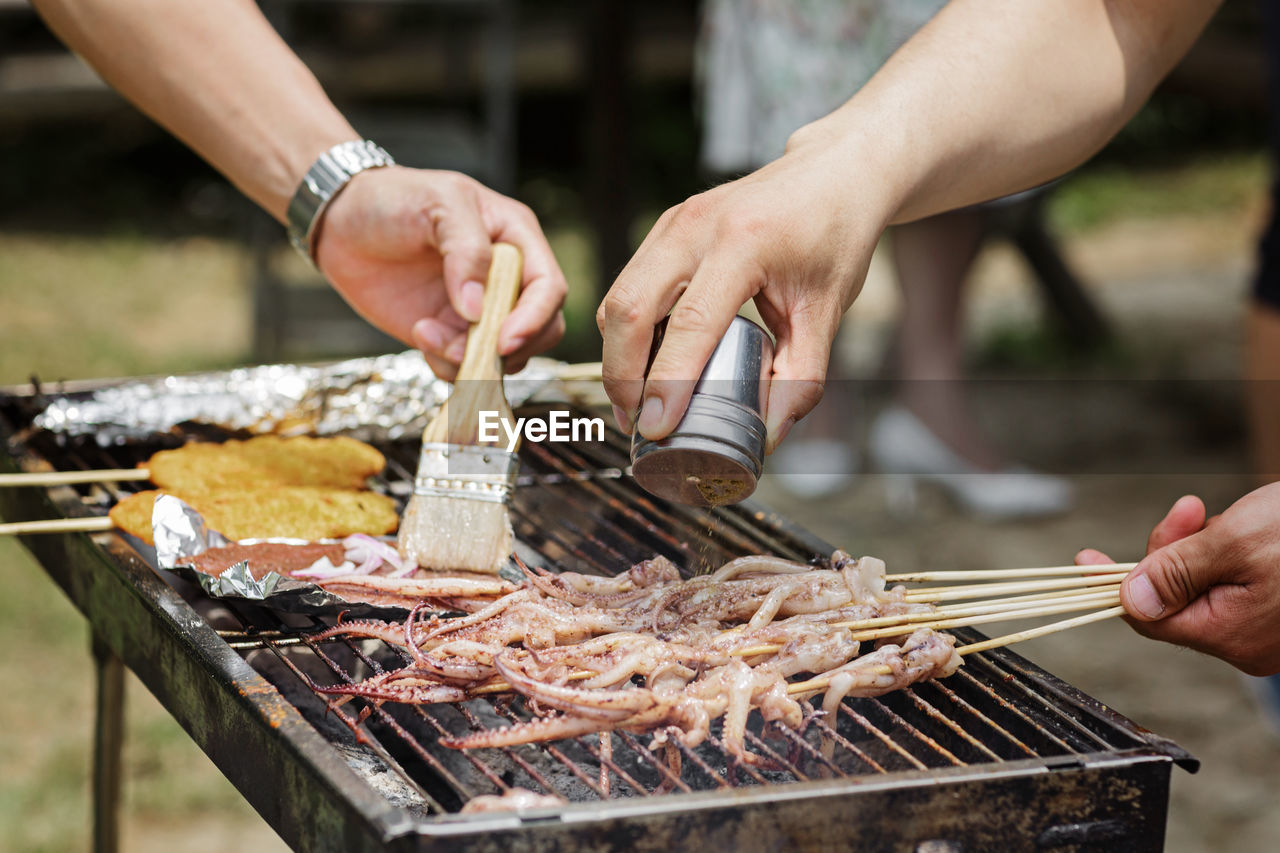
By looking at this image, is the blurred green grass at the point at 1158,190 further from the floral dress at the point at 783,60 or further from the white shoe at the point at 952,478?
the floral dress at the point at 783,60

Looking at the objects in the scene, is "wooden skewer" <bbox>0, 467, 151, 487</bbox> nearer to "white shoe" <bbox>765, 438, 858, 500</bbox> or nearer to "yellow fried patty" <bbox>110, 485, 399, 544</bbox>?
"yellow fried patty" <bbox>110, 485, 399, 544</bbox>

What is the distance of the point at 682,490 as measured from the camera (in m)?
2.03

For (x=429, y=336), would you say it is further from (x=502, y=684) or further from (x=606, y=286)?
(x=606, y=286)

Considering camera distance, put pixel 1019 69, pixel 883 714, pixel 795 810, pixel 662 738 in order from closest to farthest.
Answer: pixel 795 810, pixel 662 738, pixel 883 714, pixel 1019 69

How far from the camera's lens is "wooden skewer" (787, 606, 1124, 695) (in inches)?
78.7

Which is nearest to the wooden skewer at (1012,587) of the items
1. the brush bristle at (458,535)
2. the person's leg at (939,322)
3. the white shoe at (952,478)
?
the brush bristle at (458,535)

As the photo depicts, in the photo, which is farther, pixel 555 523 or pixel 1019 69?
pixel 555 523

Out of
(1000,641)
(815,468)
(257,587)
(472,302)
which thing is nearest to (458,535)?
(257,587)

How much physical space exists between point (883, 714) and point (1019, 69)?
1.31 metres

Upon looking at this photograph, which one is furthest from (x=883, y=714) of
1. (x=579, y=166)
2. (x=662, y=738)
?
(x=579, y=166)

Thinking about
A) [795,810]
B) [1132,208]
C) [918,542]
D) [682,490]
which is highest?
[1132,208]

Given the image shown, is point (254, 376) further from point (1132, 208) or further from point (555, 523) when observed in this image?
point (1132, 208)

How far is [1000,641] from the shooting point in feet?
6.97

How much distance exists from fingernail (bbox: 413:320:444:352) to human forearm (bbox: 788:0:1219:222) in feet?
3.86
